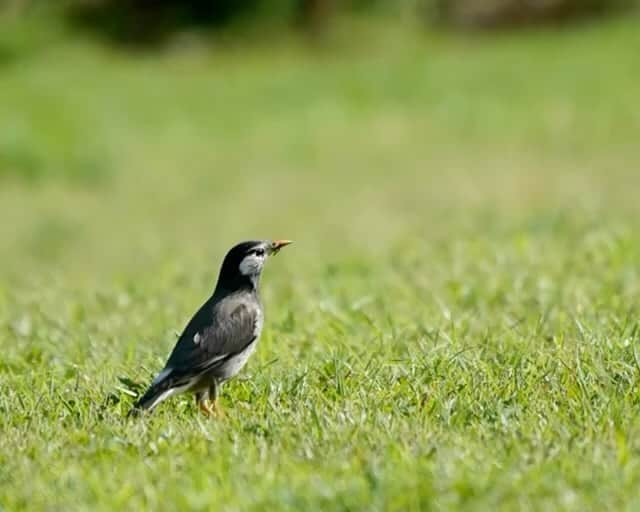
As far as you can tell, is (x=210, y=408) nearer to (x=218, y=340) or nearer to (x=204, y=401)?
(x=204, y=401)

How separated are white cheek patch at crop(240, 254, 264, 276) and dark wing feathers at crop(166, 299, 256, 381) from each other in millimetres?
203

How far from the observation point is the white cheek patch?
6.82 metres

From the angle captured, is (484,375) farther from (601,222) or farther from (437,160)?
(437,160)

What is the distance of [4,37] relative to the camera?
39219 mm

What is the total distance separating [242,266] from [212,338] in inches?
21.9

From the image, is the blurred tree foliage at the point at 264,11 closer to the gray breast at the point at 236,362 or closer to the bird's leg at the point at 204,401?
the gray breast at the point at 236,362

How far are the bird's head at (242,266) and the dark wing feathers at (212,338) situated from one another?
0.17m

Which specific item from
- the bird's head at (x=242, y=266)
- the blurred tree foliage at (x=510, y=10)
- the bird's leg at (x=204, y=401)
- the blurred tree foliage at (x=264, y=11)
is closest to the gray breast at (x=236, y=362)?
the bird's leg at (x=204, y=401)

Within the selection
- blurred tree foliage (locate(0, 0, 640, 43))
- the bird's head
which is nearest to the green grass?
the bird's head

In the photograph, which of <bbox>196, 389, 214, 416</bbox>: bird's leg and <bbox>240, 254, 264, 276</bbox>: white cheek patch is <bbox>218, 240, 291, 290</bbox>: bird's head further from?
<bbox>196, 389, 214, 416</bbox>: bird's leg

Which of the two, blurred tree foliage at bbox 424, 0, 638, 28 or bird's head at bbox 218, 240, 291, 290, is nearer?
bird's head at bbox 218, 240, 291, 290

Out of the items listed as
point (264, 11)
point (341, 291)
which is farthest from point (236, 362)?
point (264, 11)

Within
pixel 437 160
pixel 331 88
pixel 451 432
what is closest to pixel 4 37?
pixel 331 88

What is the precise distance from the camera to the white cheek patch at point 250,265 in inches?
269
